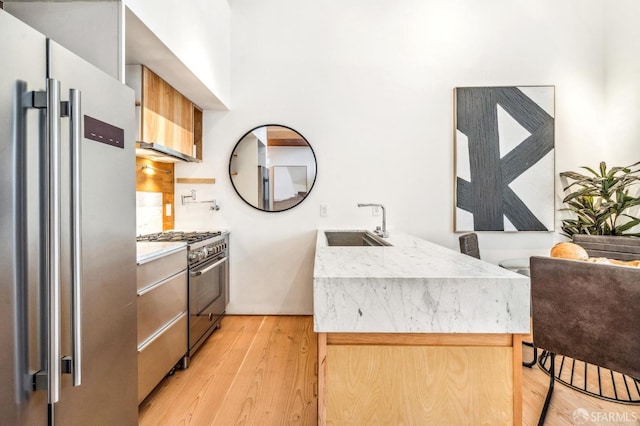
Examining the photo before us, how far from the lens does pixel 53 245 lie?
2.88 ft

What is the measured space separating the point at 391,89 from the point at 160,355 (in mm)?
2854

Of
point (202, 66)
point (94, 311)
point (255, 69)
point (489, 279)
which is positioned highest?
point (255, 69)

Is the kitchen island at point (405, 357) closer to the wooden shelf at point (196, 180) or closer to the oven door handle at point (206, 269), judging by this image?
the oven door handle at point (206, 269)

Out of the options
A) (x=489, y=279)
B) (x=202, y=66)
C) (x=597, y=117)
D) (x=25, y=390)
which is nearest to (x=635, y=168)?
(x=597, y=117)

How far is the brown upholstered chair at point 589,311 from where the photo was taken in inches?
52.6

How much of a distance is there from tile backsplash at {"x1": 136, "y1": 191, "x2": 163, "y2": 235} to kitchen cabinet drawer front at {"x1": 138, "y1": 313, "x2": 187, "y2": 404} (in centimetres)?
89

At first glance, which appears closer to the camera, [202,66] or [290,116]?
[202,66]

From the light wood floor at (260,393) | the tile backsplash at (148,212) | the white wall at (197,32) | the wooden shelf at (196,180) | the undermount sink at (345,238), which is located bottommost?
the light wood floor at (260,393)

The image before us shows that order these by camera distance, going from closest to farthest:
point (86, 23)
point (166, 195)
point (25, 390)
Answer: point (25, 390) < point (86, 23) < point (166, 195)

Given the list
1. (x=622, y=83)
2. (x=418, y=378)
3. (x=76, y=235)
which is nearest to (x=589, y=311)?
(x=418, y=378)

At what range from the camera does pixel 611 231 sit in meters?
2.74

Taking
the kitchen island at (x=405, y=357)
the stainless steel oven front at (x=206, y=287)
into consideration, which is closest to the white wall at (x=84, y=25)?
the stainless steel oven front at (x=206, y=287)

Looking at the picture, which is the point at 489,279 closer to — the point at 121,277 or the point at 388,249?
the point at 388,249

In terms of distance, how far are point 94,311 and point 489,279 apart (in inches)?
52.1
